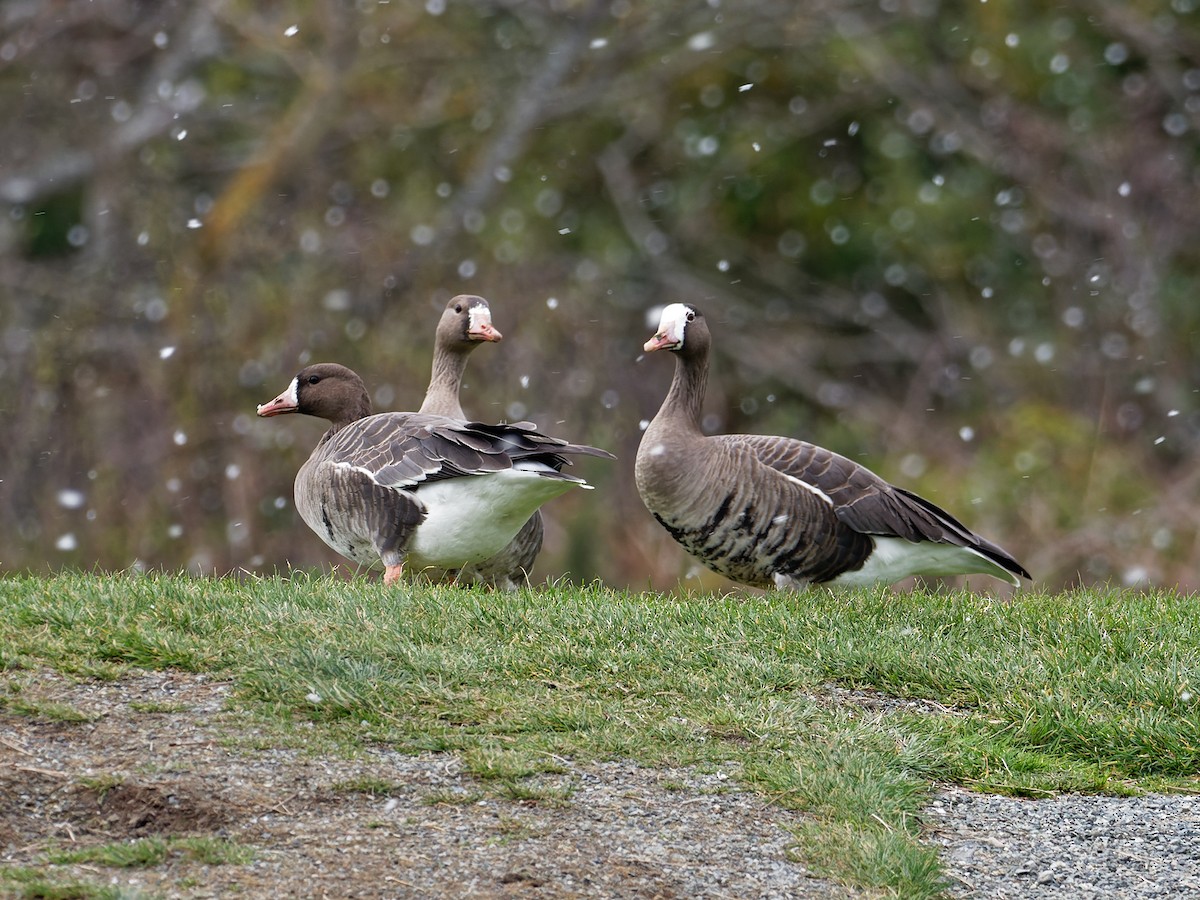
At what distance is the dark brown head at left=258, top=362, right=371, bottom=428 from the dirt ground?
10.8ft

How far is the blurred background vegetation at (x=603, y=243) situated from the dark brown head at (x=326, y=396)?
3558 millimetres

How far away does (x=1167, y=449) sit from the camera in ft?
44.0

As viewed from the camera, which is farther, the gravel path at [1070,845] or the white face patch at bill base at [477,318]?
the white face patch at bill base at [477,318]

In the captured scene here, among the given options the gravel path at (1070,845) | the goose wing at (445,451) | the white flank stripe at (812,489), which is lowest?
the gravel path at (1070,845)

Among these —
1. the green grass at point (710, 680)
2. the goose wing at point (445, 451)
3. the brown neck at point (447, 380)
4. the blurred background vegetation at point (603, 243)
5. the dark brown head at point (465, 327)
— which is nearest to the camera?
the green grass at point (710, 680)

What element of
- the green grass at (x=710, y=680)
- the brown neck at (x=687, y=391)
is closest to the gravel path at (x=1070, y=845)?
the green grass at (x=710, y=680)

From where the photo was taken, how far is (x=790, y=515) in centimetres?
755

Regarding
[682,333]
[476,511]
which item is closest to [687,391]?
[682,333]

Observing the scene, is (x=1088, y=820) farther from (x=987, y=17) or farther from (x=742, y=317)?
(x=987, y=17)

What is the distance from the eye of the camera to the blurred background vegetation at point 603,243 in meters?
12.4

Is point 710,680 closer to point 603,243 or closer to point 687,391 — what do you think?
point 687,391

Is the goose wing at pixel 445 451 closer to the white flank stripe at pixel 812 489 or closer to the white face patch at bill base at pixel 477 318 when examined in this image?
the white face patch at bill base at pixel 477 318

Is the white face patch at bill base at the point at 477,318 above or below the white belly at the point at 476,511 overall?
above

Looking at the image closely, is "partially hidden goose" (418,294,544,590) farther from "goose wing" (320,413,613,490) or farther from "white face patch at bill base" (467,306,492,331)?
"goose wing" (320,413,613,490)
